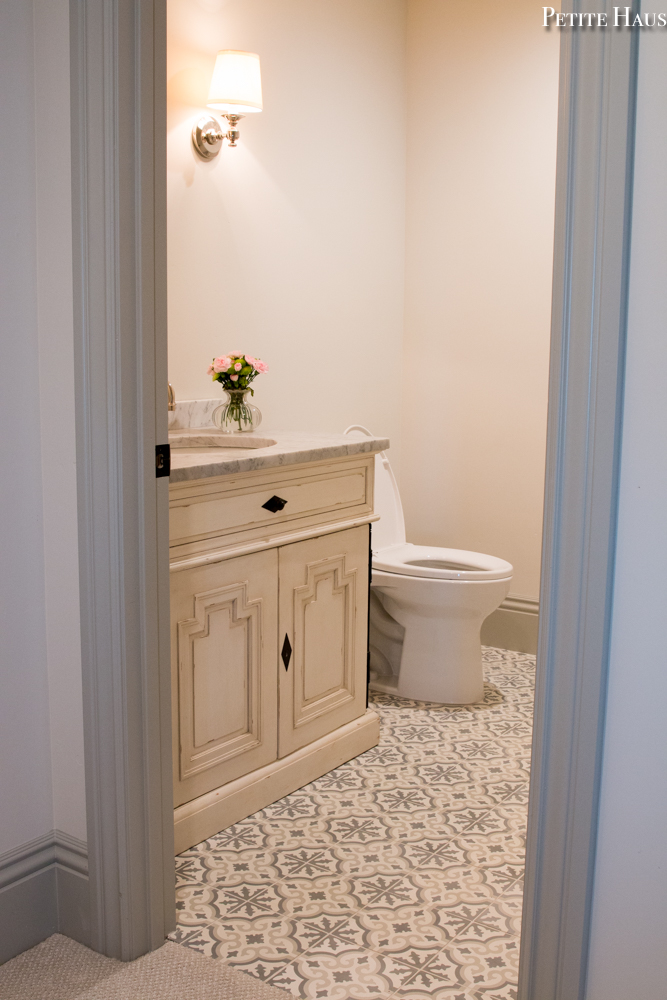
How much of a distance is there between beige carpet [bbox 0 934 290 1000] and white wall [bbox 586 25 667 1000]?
689 millimetres

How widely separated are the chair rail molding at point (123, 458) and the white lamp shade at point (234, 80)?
1.05m

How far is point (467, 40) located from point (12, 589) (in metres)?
2.87

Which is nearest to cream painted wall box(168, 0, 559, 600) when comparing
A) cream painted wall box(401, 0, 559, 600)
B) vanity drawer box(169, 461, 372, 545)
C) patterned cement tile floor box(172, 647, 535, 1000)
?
cream painted wall box(401, 0, 559, 600)

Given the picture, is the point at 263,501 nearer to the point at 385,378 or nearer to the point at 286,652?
the point at 286,652

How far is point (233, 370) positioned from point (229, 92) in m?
0.81

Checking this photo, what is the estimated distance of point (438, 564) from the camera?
325 cm

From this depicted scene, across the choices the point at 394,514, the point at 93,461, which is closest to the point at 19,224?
the point at 93,461

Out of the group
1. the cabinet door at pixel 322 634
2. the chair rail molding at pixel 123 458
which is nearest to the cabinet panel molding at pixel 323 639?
the cabinet door at pixel 322 634

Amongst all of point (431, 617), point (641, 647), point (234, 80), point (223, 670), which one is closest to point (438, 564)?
point (431, 617)

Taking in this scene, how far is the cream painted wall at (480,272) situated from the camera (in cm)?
339

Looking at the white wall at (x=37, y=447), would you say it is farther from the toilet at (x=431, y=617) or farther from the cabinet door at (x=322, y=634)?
the toilet at (x=431, y=617)

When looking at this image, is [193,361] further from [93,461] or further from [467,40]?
[467,40]

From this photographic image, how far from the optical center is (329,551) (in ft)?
8.19

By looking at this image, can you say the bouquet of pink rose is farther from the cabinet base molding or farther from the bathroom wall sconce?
the cabinet base molding
